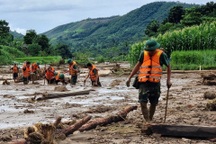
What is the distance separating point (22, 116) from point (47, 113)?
2.60ft

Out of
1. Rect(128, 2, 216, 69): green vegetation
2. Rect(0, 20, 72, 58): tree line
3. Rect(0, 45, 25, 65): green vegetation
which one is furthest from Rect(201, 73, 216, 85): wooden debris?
Rect(0, 20, 72, 58): tree line

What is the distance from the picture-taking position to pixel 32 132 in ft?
23.4

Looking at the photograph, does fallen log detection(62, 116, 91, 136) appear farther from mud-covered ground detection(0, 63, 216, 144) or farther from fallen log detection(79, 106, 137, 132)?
fallen log detection(79, 106, 137, 132)

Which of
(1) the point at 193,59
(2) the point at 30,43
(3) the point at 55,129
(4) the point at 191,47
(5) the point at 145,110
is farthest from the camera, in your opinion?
(2) the point at 30,43

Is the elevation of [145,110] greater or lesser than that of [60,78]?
greater

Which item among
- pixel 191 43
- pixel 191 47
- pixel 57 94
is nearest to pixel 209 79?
pixel 57 94

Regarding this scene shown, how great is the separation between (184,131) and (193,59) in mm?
25956

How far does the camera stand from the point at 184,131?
779 cm

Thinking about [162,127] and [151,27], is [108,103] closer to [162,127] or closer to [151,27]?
[162,127]

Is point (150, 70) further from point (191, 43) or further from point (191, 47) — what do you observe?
point (191, 47)

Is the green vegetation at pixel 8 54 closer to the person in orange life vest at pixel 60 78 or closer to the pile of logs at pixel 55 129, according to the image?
the person in orange life vest at pixel 60 78

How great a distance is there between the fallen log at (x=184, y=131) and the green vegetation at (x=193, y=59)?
2374cm

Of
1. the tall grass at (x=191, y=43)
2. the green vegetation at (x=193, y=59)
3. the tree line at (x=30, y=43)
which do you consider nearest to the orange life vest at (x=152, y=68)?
the green vegetation at (x=193, y=59)

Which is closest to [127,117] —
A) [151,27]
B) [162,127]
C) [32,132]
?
[162,127]
